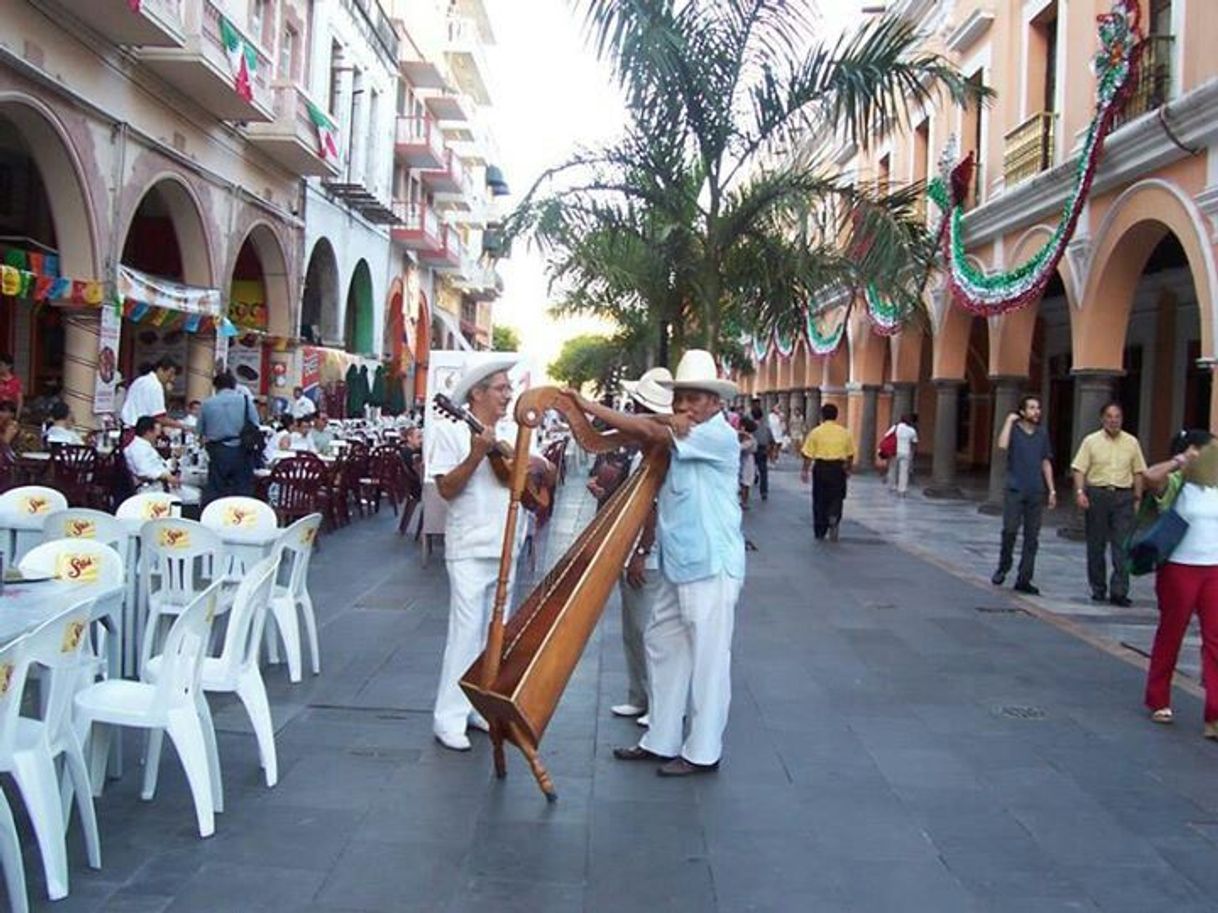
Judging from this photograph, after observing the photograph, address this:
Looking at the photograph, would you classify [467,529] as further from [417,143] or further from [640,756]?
[417,143]

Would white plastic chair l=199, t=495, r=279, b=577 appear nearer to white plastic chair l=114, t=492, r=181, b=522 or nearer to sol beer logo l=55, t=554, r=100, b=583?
white plastic chair l=114, t=492, r=181, b=522

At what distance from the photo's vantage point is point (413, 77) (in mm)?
32000

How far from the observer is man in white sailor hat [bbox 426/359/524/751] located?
16.9 feet

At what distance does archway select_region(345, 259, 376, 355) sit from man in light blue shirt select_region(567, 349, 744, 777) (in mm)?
24275

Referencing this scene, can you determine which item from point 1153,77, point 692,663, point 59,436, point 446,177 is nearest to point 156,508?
point 692,663

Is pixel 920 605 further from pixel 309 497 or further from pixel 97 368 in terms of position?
pixel 97 368

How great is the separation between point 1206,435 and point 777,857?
11.9 feet

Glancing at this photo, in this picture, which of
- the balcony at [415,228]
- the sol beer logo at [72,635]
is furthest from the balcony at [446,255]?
the sol beer logo at [72,635]

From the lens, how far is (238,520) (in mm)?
6781

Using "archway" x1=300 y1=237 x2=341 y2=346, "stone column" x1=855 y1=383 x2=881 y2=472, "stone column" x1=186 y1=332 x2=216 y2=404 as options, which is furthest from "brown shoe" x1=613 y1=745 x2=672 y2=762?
"stone column" x1=855 y1=383 x2=881 y2=472

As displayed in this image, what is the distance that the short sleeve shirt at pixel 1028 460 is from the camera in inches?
415

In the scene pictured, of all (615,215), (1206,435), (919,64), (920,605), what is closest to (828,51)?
(919,64)

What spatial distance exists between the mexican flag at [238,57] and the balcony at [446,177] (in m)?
16.4

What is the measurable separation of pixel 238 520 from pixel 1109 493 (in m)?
7.10
